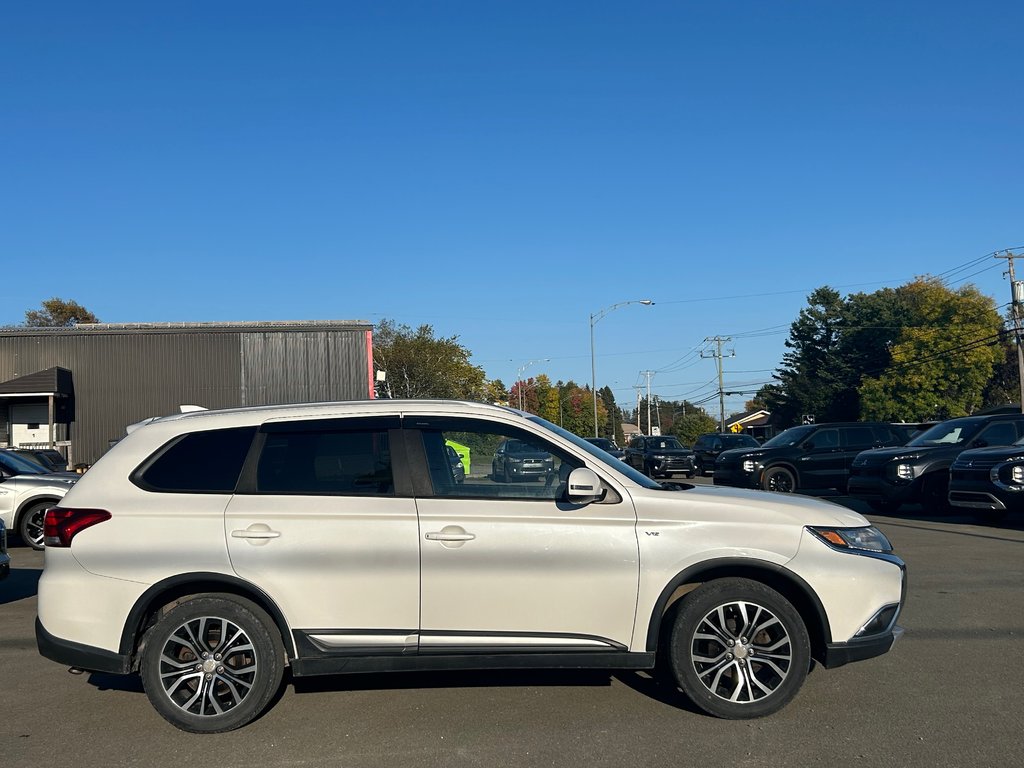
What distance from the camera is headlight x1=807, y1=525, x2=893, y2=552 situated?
530 cm

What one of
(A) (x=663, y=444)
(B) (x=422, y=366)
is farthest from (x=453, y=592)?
(B) (x=422, y=366)

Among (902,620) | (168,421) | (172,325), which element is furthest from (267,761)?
(172,325)

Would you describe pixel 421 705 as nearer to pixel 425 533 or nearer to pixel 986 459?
pixel 425 533

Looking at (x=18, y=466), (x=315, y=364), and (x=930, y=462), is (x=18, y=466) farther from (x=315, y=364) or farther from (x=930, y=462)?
(x=315, y=364)

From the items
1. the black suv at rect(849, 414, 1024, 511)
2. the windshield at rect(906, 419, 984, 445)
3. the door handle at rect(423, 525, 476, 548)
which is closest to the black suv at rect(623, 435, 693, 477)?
the windshield at rect(906, 419, 984, 445)

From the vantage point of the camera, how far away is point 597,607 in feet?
17.0

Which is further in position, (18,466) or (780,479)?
(780,479)

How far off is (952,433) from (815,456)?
3.62 metres

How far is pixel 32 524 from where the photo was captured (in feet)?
45.8

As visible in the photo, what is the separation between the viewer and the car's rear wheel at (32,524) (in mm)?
13930

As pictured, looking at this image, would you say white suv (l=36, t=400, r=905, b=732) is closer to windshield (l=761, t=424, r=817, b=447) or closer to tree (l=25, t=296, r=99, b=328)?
windshield (l=761, t=424, r=817, b=447)

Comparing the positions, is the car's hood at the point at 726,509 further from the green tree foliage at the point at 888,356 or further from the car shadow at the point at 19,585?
the green tree foliage at the point at 888,356

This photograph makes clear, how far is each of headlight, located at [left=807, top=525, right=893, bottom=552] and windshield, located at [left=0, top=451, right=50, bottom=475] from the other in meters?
13.2

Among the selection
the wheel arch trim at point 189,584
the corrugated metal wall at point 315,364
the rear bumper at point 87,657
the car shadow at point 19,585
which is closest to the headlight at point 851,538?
the wheel arch trim at point 189,584
